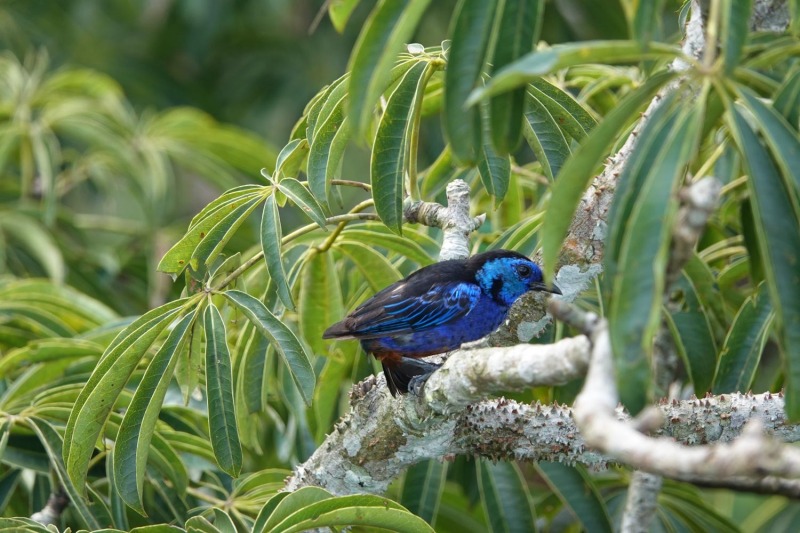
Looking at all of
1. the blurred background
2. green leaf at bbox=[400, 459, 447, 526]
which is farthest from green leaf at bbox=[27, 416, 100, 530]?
the blurred background

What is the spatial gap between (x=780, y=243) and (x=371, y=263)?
1813 millimetres

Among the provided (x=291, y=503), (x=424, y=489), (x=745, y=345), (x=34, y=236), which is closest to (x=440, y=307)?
(x=424, y=489)

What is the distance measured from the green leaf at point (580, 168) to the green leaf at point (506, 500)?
1.58 m

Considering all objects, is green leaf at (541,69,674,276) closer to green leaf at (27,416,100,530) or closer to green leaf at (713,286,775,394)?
green leaf at (713,286,775,394)

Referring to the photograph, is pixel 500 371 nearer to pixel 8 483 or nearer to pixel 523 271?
pixel 523 271

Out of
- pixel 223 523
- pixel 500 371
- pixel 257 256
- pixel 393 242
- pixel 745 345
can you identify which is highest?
pixel 393 242

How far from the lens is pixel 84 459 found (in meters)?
2.53

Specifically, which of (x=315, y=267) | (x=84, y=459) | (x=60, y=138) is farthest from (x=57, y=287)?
(x=60, y=138)

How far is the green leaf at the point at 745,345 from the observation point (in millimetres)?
2982

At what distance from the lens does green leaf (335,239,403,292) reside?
10.5 feet

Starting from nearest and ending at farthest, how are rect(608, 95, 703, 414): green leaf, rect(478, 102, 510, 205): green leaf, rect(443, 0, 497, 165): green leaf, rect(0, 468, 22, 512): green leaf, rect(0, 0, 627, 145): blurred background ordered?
rect(608, 95, 703, 414): green leaf, rect(443, 0, 497, 165): green leaf, rect(478, 102, 510, 205): green leaf, rect(0, 468, 22, 512): green leaf, rect(0, 0, 627, 145): blurred background

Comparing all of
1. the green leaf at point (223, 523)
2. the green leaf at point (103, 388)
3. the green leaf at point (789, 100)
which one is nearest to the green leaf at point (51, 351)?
the green leaf at point (103, 388)

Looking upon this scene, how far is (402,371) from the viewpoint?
2.80 meters

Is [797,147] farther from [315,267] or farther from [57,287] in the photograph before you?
[57,287]
